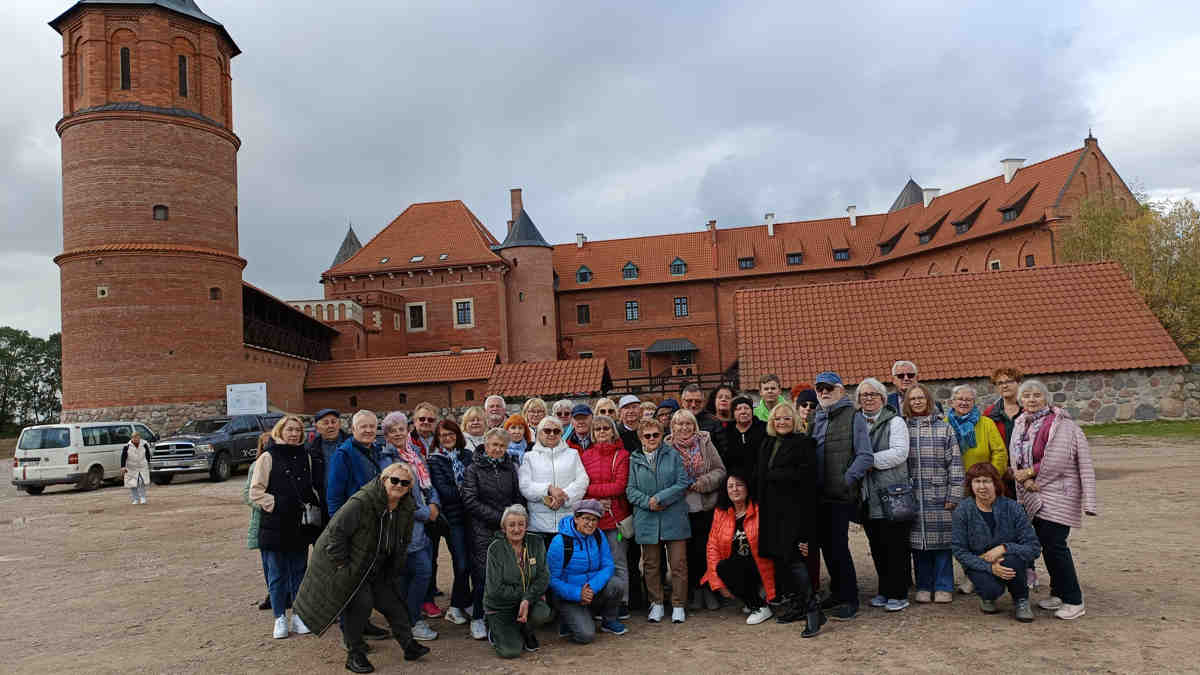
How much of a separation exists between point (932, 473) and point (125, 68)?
1101 inches

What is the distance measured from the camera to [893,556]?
6.00 metres

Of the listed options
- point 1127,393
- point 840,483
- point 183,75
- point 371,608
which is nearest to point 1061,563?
point 840,483

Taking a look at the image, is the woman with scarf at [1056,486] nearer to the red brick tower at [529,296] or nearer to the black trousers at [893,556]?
the black trousers at [893,556]

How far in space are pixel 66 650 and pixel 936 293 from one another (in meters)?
20.1

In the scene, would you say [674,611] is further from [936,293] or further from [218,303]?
[218,303]

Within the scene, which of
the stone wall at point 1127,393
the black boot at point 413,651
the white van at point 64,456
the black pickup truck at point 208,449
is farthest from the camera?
the black pickup truck at point 208,449

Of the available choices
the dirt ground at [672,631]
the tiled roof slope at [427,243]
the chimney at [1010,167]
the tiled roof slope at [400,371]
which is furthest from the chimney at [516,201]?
the dirt ground at [672,631]

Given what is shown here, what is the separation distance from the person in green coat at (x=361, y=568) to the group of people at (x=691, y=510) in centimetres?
2

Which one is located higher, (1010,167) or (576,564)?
(1010,167)

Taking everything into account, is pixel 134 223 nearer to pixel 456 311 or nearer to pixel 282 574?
pixel 456 311

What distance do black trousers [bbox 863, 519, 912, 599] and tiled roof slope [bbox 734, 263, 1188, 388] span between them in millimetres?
13565

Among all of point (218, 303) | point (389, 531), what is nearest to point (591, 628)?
point (389, 531)

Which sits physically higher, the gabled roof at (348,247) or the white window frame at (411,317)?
the gabled roof at (348,247)

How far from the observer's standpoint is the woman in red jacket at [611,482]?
602cm
